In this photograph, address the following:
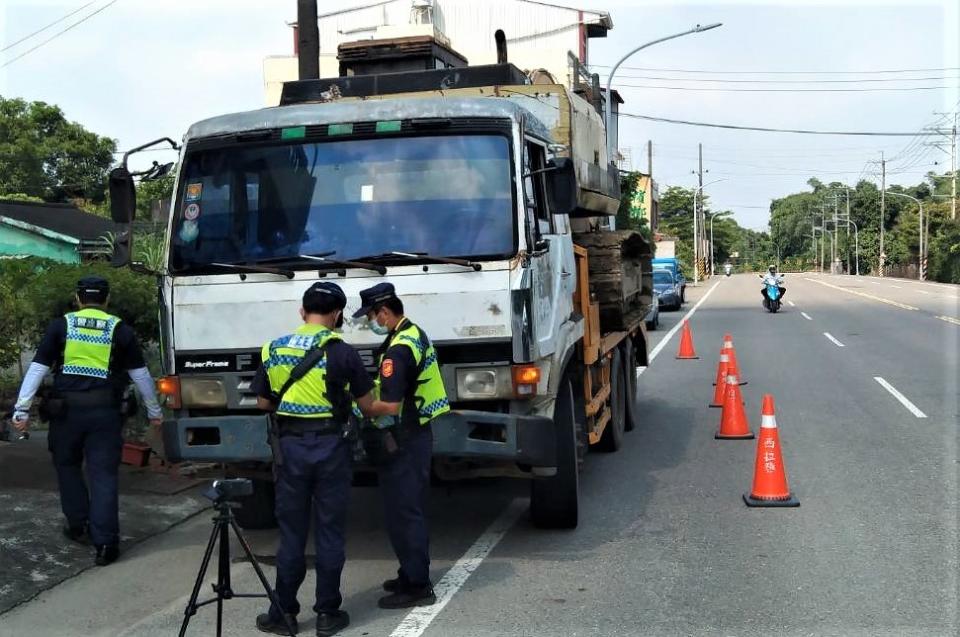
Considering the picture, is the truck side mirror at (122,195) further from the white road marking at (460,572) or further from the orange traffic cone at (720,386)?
the orange traffic cone at (720,386)

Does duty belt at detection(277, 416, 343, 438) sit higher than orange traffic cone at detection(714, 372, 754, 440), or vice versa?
duty belt at detection(277, 416, 343, 438)

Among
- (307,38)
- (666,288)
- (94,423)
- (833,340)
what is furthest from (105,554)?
(666,288)

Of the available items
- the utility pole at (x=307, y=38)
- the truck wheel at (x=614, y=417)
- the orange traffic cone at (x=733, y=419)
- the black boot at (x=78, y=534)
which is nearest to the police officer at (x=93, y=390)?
the black boot at (x=78, y=534)

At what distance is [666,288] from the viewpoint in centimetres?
3519

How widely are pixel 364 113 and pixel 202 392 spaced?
1950mm

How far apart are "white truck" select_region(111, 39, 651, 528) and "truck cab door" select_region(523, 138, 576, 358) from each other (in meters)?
0.02

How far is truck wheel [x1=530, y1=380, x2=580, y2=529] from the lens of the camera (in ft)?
23.4

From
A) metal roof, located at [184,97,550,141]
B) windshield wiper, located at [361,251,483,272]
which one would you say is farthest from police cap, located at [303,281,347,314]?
metal roof, located at [184,97,550,141]

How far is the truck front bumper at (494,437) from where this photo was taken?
6.18m

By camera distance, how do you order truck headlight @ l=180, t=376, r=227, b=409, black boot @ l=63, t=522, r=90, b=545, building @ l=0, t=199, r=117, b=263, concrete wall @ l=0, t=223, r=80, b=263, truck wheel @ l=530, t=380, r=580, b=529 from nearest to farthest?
truck headlight @ l=180, t=376, r=227, b=409
truck wheel @ l=530, t=380, r=580, b=529
black boot @ l=63, t=522, r=90, b=545
building @ l=0, t=199, r=117, b=263
concrete wall @ l=0, t=223, r=80, b=263

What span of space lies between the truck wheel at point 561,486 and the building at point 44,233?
18.9 meters

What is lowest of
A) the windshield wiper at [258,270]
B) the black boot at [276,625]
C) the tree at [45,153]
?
the black boot at [276,625]

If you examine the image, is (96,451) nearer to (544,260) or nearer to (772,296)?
(544,260)

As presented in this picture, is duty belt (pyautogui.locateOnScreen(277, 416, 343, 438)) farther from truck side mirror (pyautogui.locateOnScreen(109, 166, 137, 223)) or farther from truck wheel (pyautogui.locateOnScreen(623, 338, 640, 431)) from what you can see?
truck wheel (pyautogui.locateOnScreen(623, 338, 640, 431))
